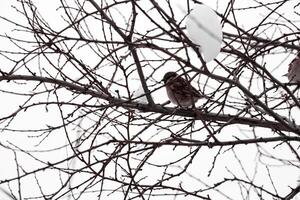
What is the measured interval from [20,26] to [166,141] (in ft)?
4.57

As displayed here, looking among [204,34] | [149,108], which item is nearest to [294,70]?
[149,108]

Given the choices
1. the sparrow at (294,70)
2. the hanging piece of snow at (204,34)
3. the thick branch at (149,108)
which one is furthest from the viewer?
the sparrow at (294,70)

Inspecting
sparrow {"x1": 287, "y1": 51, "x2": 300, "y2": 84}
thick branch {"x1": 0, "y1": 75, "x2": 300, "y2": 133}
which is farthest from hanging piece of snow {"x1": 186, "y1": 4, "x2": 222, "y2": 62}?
sparrow {"x1": 287, "y1": 51, "x2": 300, "y2": 84}

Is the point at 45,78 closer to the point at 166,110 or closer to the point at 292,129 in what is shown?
the point at 166,110

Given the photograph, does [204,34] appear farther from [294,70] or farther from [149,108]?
[294,70]

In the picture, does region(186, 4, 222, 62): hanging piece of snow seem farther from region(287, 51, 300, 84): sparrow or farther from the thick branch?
region(287, 51, 300, 84): sparrow

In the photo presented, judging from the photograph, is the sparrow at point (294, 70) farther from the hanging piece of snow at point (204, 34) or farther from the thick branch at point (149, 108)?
the hanging piece of snow at point (204, 34)

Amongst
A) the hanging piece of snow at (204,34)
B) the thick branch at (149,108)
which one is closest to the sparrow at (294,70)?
the thick branch at (149,108)

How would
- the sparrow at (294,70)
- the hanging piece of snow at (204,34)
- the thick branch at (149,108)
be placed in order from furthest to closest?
the sparrow at (294,70) < the thick branch at (149,108) < the hanging piece of snow at (204,34)

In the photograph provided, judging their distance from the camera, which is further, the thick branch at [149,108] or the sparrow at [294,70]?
the sparrow at [294,70]

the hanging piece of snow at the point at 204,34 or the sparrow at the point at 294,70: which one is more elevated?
the sparrow at the point at 294,70

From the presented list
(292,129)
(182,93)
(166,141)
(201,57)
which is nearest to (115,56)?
(166,141)

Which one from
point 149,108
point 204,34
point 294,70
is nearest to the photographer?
point 204,34

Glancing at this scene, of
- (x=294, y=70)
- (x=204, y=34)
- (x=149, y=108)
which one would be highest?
(x=294, y=70)
